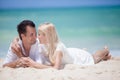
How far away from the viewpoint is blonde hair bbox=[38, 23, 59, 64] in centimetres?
196

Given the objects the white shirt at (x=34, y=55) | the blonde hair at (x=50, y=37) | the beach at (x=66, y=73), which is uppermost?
the blonde hair at (x=50, y=37)

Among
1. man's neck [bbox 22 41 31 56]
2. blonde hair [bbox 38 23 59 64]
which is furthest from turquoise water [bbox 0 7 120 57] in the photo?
blonde hair [bbox 38 23 59 64]

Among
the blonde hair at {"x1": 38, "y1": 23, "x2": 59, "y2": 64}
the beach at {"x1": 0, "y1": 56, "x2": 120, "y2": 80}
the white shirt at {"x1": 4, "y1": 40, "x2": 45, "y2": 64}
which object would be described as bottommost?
the beach at {"x1": 0, "y1": 56, "x2": 120, "y2": 80}

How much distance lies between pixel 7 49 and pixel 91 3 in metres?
0.63

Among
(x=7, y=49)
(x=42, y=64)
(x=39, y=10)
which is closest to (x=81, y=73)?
(x=42, y=64)

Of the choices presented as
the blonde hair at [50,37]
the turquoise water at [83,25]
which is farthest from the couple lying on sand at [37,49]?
the turquoise water at [83,25]

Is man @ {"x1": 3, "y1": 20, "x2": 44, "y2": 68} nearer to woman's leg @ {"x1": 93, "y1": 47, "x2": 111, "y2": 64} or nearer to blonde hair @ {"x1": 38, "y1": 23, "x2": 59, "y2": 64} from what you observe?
Result: blonde hair @ {"x1": 38, "y1": 23, "x2": 59, "y2": 64}

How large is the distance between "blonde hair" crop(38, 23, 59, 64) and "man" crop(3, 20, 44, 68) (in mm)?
62

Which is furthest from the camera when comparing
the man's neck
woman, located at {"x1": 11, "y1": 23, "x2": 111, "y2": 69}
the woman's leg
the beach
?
the woman's leg

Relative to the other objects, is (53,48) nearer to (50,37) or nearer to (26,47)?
(50,37)

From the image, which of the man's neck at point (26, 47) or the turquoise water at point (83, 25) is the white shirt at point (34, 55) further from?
the turquoise water at point (83, 25)

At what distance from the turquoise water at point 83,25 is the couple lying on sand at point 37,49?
21cm

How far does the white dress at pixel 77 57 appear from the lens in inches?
81.6

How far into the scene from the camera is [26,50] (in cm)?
206
